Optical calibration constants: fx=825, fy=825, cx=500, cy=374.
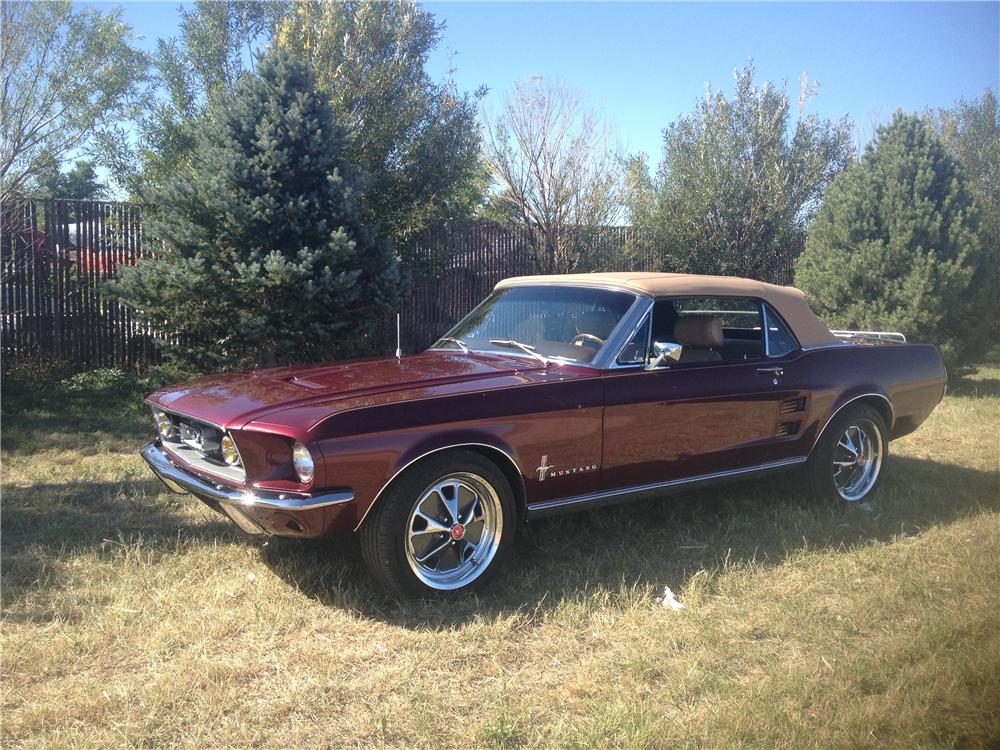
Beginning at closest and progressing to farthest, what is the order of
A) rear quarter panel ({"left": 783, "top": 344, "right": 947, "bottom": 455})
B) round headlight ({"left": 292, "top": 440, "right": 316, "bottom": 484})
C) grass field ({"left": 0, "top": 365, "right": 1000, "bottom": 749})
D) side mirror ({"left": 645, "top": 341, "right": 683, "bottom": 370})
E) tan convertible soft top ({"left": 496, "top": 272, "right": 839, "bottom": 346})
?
grass field ({"left": 0, "top": 365, "right": 1000, "bottom": 749}) → round headlight ({"left": 292, "top": 440, "right": 316, "bottom": 484}) → side mirror ({"left": 645, "top": 341, "right": 683, "bottom": 370}) → tan convertible soft top ({"left": 496, "top": 272, "right": 839, "bottom": 346}) → rear quarter panel ({"left": 783, "top": 344, "right": 947, "bottom": 455})

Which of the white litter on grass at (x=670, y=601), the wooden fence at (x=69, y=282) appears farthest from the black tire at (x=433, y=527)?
the wooden fence at (x=69, y=282)

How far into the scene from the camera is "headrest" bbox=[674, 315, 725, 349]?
16.6ft

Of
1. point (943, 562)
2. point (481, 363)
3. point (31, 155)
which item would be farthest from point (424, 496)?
point (31, 155)

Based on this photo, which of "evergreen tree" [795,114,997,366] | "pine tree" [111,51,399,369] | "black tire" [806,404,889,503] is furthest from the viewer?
"evergreen tree" [795,114,997,366]

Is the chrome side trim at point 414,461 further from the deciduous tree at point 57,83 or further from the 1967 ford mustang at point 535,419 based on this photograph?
the deciduous tree at point 57,83

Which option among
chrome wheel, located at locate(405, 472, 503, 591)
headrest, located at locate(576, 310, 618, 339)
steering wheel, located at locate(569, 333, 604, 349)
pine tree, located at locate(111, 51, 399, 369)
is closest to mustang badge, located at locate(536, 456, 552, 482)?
chrome wheel, located at locate(405, 472, 503, 591)

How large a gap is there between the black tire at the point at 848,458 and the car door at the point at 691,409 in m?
0.50

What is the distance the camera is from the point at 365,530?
3.78 metres

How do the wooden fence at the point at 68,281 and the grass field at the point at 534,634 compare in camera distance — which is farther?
the wooden fence at the point at 68,281

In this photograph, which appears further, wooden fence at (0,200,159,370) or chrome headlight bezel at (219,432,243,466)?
wooden fence at (0,200,159,370)

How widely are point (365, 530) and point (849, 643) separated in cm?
221

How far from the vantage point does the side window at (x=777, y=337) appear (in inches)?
214

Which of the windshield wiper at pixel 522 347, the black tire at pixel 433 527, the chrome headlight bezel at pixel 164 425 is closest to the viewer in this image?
the black tire at pixel 433 527

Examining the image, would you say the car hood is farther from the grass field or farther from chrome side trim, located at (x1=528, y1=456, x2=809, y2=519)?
the grass field
